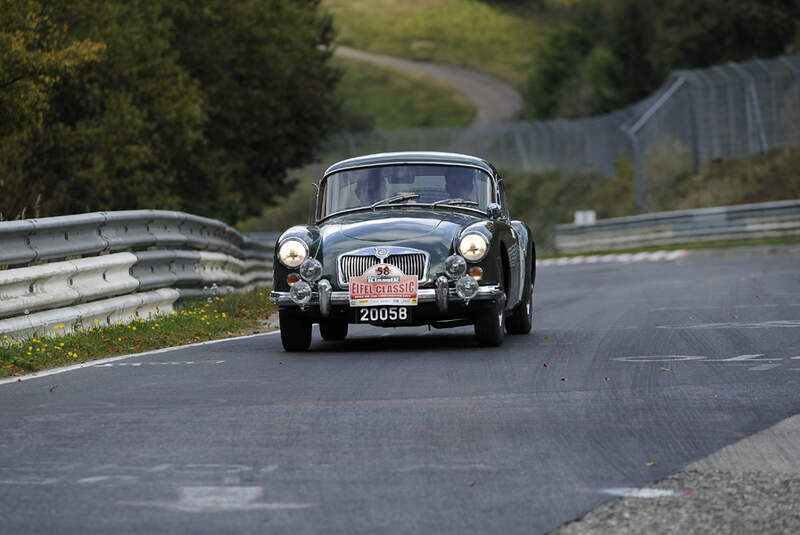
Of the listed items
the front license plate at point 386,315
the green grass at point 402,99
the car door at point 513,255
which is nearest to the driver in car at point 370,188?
the car door at point 513,255

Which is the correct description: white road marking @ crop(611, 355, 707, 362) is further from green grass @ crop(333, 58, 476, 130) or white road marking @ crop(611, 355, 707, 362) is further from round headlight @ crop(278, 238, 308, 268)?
green grass @ crop(333, 58, 476, 130)

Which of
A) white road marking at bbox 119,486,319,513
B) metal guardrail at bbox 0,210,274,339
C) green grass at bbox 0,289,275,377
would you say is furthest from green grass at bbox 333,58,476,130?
white road marking at bbox 119,486,319,513

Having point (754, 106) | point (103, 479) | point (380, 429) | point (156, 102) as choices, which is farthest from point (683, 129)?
point (103, 479)

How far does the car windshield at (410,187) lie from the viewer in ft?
42.5

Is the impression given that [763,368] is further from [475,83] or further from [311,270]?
[475,83]

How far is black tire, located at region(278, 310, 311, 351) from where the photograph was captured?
38.8 ft

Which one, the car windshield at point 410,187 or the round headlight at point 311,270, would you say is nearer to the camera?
the round headlight at point 311,270

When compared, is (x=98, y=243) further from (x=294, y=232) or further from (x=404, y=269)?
(x=404, y=269)

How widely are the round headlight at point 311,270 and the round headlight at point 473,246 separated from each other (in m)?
1.14

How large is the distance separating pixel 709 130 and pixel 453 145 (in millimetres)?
14834

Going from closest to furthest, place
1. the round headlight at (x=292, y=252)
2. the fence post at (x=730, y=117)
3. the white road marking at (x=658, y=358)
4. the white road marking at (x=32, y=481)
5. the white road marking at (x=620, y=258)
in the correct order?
the white road marking at (x=32, y=481), the white road marking at (x=658, y=358), the round headlight at (x=292, y=252), the white road marking at (x=620, y=258), the fence post at (x=730, y=117)

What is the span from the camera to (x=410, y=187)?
1304 cm

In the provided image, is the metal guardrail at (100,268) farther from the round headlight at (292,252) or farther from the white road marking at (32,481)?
the white road marking at (32,481)

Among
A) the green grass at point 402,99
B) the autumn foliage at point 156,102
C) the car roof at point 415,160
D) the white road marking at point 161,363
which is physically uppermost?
the green grass at point 402,99
